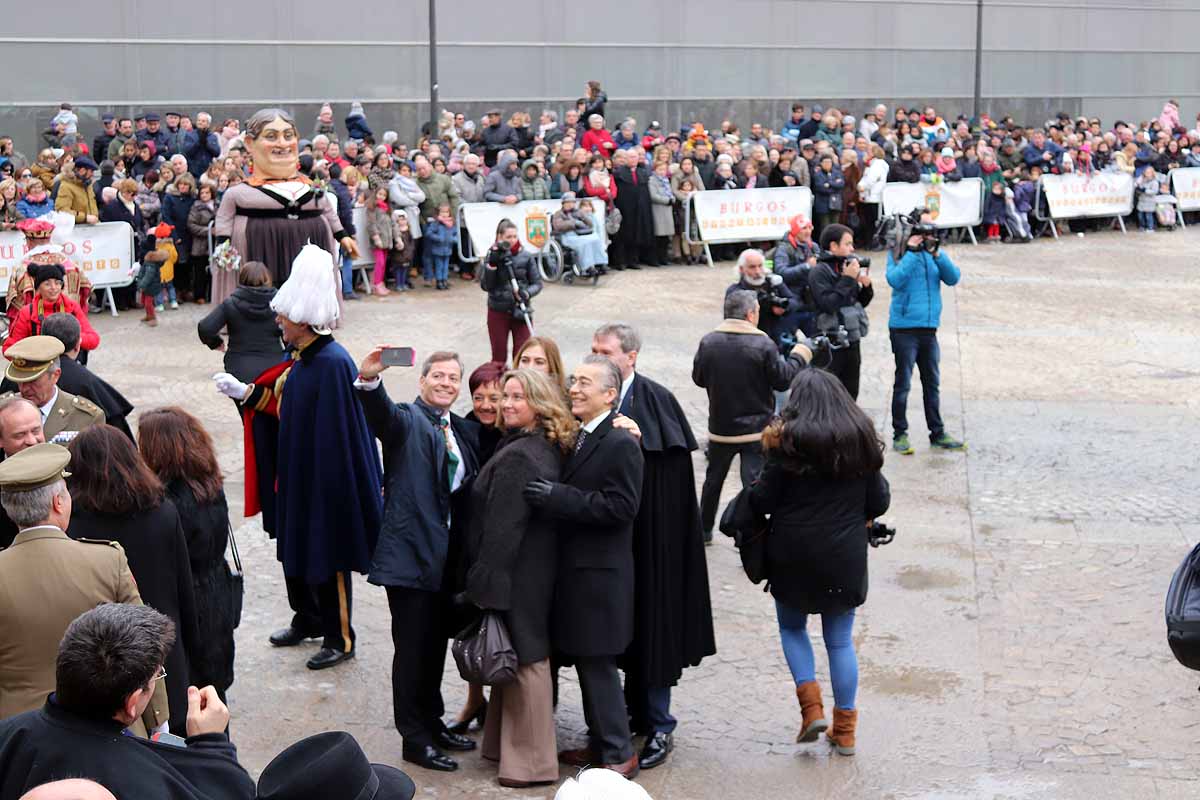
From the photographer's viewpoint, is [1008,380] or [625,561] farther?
[1008,380]

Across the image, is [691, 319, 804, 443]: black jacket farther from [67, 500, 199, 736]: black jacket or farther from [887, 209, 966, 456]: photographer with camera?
[67, 500, 199, 736]: black jacket

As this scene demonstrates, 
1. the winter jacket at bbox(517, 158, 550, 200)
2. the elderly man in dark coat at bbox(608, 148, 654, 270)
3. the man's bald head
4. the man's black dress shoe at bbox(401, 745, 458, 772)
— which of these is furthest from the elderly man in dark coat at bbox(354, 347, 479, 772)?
the elderly man in dark coat at bbox(608, 148, 654, 270)

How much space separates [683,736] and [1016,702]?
1639mm

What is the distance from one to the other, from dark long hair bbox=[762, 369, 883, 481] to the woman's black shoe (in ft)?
5.89

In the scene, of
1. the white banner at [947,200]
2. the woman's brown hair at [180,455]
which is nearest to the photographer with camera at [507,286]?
the woman's brown hair at [180,455]

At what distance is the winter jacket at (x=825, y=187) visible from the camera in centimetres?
2330

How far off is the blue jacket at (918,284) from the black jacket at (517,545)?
20.2 ft

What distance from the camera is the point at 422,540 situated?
22.3 feet

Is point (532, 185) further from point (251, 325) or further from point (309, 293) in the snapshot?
point (309, 293)

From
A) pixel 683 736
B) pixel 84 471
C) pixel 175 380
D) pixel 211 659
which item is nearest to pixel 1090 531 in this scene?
pixel 683 736

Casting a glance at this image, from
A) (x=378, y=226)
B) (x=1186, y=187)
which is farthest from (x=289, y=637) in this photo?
(x=1186, y=187)

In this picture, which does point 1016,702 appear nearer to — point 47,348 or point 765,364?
point 765,364

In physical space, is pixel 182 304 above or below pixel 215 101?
below

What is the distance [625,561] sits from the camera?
6.64m
